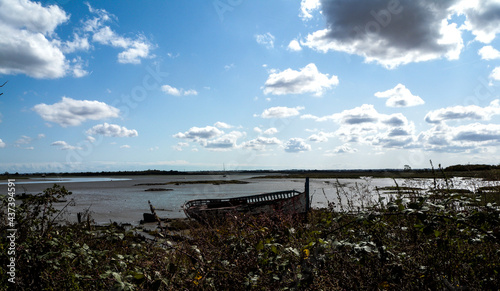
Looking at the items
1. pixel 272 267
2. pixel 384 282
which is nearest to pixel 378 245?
pixel 384 282

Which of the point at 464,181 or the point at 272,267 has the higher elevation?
the point at 464,181

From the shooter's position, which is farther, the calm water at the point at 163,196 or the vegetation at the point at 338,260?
the calm water at the point at 163,196

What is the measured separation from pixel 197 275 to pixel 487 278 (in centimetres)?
296

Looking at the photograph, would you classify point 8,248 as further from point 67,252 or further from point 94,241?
point 94,241

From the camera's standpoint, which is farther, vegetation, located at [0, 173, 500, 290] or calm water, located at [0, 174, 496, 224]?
calm water, located at [0, 174, 496, 224]

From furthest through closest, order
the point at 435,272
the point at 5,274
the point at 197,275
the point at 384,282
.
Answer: the point at 5,274 < the point at 197,275 < the point at 435,272 < the point at 384,282

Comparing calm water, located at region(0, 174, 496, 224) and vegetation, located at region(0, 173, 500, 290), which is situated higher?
vegetation, located at region(0, 173, 500, 290)

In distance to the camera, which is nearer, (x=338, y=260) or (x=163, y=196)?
(x=338, y=260)

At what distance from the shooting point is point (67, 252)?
3717 mm

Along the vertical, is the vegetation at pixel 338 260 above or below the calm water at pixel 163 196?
above

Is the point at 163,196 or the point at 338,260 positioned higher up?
the point at 338,260

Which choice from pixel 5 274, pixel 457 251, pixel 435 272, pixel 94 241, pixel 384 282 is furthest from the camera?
pixel 94 241

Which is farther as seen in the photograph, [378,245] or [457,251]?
[457,251]

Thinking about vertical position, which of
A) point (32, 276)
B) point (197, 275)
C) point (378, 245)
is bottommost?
point (32, 276)
